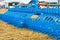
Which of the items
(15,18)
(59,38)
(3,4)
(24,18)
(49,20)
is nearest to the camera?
(59,38)

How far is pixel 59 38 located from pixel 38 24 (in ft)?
7.34

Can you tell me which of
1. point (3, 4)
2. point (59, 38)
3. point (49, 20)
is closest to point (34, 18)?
point (49, 20)

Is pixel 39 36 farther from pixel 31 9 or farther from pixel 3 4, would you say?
pixel 3 4

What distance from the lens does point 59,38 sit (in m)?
6.66

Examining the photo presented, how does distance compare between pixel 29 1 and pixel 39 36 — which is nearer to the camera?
pixel 39 36

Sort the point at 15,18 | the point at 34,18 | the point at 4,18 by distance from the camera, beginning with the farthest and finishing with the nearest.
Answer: the point at 4,18
the point at 15,18
the point at 34,18

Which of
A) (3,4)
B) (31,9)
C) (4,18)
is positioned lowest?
(3,4)

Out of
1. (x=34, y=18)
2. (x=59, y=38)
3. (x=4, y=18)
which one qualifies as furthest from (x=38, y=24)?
(x=4, y=18)

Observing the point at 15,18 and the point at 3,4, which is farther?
the point at 3,4

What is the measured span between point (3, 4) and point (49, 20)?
2448 cm

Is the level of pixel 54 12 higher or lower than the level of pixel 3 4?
higher

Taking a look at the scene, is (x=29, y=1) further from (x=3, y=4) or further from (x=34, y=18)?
(x=3, y=4)

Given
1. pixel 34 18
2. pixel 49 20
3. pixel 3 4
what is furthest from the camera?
pixel 3 4

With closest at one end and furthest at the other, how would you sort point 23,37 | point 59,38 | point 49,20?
point 59,38 → point 23,37 → point 49,20
